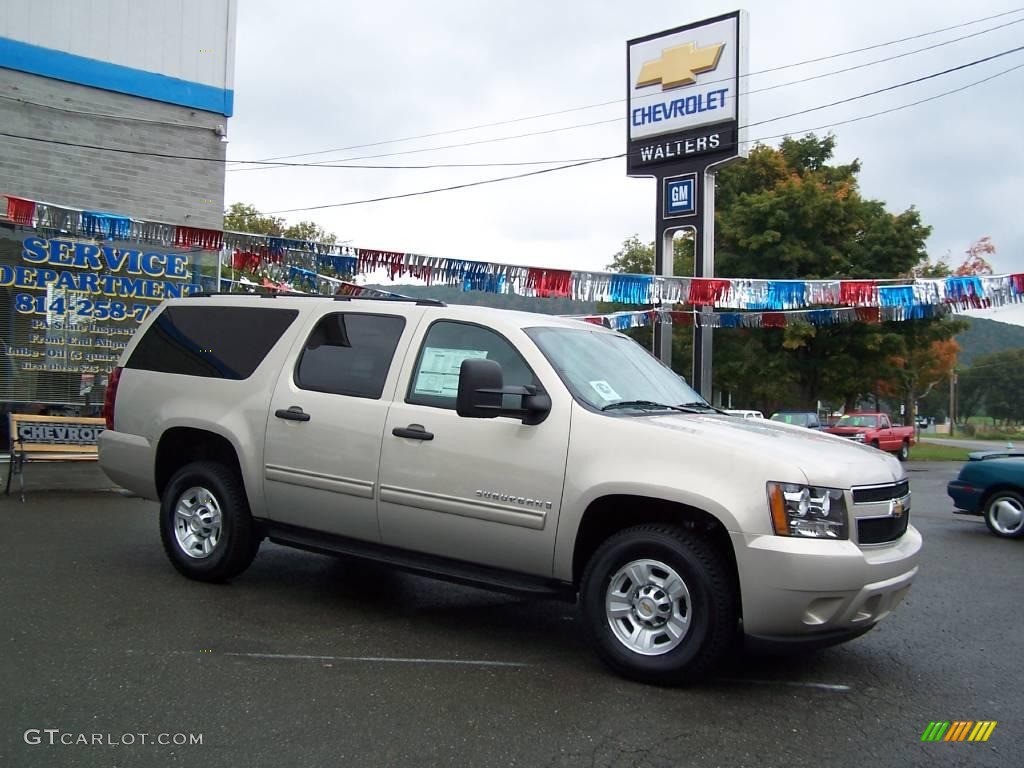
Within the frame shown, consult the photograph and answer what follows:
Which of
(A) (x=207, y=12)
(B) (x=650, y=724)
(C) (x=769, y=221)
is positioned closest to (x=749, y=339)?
(C) (x=769, y=221)

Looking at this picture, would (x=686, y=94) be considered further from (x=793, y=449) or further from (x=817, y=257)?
(x=793, y=449)

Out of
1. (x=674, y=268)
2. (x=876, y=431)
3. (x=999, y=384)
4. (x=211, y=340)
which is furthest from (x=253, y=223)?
(x=999, y=384)

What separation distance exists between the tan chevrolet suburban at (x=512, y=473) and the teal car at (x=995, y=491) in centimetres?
604

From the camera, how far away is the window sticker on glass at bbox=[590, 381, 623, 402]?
17.0 ft

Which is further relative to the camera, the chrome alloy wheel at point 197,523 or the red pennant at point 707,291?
the red pennant at point 707,291

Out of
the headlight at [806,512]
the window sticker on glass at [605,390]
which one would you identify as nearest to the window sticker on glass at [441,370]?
the window sticker on glass at [605,390]

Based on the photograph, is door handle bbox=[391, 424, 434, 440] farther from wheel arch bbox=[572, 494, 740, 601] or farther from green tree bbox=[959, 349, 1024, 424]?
green tree bbox=[959, 349, 1024, 424]

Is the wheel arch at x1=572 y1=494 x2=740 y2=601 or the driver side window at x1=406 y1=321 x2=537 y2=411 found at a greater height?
the driver side window at x1=406 y1=321 x2=537 y2=411

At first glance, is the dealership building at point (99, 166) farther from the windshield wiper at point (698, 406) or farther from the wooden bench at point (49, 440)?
the windshield wiper at point (698, 406)

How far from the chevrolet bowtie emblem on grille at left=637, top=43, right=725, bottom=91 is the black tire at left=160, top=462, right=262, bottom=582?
1600 cm

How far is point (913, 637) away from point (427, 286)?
878 centimetres

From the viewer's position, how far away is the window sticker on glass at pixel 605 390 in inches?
204

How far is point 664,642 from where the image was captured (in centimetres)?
456

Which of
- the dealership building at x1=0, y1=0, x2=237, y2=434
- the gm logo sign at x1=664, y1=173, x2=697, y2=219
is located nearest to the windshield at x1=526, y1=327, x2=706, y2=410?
the dealership building at x1=0, y1=0, x2=237, y2=434
